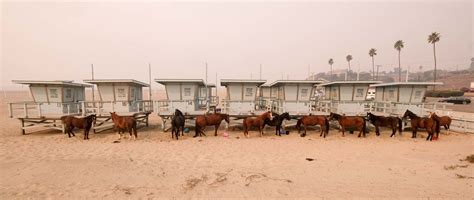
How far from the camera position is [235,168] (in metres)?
7.96

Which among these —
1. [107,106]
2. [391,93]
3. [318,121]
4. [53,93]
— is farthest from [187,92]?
[391,93]

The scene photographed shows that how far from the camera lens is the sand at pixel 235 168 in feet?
19.8

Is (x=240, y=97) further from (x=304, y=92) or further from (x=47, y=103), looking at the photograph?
(x=47, y=103)

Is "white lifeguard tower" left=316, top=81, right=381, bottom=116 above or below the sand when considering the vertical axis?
above

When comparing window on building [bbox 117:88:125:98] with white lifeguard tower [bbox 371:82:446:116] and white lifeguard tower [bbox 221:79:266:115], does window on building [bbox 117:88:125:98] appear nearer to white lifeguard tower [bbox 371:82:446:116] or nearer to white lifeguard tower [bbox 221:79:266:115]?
white lifeguard tower [bbox 221:79:266:115]

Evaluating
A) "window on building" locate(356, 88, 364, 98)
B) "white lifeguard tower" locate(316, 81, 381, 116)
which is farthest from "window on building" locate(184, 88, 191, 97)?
"window on building" locate(356, 88, 364, 98)

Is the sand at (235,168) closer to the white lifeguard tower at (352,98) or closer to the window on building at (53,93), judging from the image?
the window on building at (53,93)

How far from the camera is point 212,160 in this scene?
29.4 ft

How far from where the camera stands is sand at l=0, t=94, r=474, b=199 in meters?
6.03

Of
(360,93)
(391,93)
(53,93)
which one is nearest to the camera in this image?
(53,93)

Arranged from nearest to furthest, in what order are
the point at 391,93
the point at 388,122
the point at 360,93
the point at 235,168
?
the point at 235,168
the point at 388,122
the point at 391,93
the point at 360,93

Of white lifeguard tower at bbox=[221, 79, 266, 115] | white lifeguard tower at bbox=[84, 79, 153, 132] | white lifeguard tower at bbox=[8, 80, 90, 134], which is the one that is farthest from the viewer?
white lifeguard tower at bbox=[221, 79, 266, 115]

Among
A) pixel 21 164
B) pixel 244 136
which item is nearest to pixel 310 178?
pixel 244 136

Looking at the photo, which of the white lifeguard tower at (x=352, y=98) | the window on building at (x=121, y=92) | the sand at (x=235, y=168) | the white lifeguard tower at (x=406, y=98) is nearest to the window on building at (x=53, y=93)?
the sand at (x=235, y=168)
